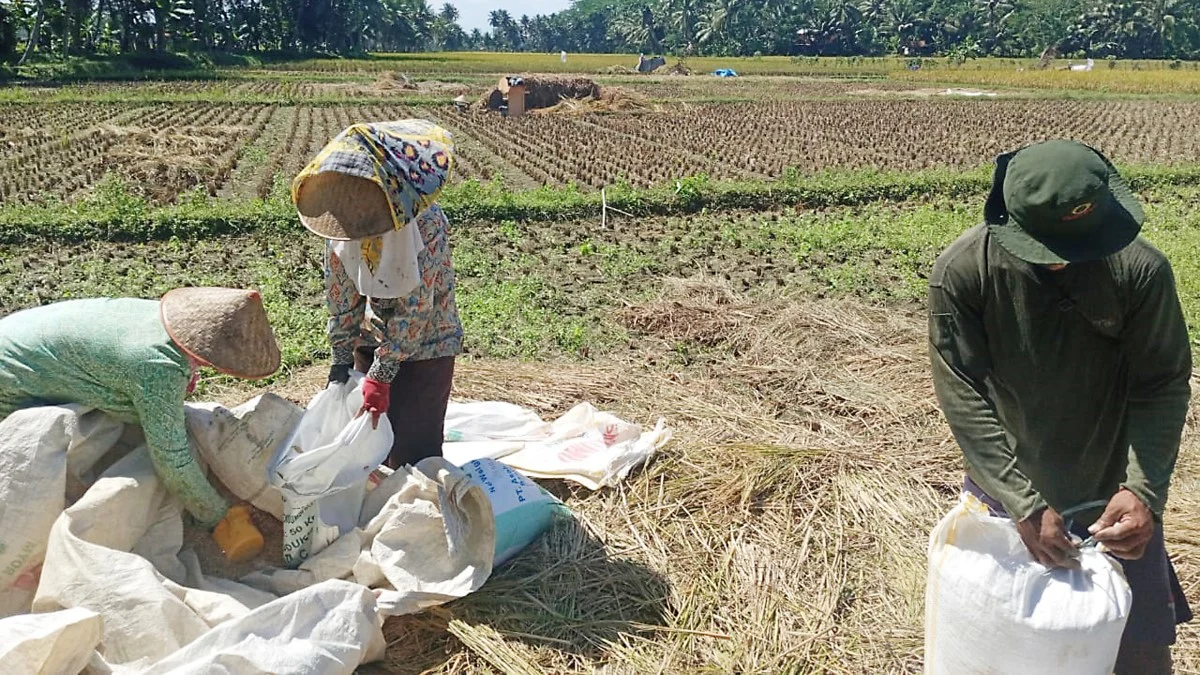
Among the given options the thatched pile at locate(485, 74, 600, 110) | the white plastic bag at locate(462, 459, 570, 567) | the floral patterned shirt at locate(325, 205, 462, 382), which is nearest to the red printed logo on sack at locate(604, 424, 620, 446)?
the white plastic bag at locate(462, 459, 570, 567)

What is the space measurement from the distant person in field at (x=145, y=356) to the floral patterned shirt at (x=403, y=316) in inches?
13.2

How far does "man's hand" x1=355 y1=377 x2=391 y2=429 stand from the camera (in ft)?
8.25

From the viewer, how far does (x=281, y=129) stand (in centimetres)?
1590

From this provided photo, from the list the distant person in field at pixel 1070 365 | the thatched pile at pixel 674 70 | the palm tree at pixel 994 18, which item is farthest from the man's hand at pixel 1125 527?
the palm tree at pixel 994 18

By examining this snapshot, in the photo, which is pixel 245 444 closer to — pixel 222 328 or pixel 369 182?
pixel 222 328

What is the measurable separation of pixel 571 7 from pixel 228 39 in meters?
101

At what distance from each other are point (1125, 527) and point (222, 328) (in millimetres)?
1995

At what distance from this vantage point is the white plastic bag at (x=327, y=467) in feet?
7.93

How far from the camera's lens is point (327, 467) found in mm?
2436

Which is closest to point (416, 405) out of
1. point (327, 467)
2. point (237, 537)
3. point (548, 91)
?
point (327, 467)

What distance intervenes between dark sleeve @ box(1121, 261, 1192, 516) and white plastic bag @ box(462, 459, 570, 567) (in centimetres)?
163

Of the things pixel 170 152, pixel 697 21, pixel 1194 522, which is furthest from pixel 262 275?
pixel 697 21

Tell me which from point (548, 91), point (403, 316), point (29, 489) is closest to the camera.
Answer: point (29, 489)

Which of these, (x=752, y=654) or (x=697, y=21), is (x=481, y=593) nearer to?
(x=752, y=654)
